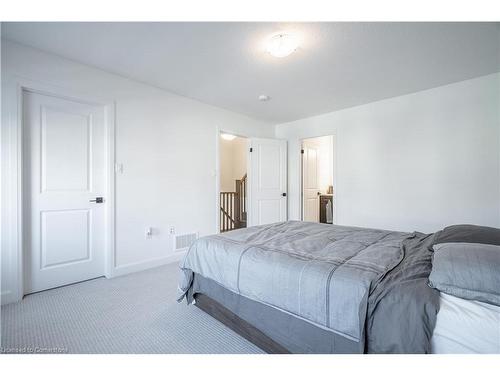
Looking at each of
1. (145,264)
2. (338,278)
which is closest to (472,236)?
(338,278)

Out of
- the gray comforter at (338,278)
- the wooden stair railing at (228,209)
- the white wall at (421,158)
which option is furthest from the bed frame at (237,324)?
the wooden stair railing at (228,209)

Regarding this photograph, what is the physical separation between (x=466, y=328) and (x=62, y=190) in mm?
3319

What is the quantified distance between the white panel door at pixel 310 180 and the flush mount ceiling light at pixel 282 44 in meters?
2.81

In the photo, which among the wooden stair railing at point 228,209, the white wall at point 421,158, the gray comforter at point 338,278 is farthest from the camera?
the wooden stair railing at point 228,209

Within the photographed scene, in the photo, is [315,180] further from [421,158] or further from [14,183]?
[14,183]

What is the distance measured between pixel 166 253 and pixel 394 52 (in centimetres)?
357

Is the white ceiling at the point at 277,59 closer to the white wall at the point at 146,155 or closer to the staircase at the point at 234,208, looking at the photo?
the white wall at the point at 146,155

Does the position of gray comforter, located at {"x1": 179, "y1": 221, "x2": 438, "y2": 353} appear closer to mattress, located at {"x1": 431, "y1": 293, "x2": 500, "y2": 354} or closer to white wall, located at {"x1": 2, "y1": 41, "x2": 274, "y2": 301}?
mattress, located at {"x1": 431, "y1": 293, "x2": 500, "y2": 354}

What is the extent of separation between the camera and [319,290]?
1.23 metres

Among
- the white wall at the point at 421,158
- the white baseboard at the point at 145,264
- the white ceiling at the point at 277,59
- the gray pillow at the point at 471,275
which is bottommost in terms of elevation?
the white baseboard at the point at 145,264

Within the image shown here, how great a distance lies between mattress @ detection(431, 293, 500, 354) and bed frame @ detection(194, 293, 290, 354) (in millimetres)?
774

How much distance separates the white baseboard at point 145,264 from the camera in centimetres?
285

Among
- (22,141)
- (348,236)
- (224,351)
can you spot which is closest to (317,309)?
(224,351)

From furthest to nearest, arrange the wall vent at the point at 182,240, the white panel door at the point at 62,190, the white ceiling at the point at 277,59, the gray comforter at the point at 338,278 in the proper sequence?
the wall vent at the point at 182,240, the white panel door at the point at 62,190, the white ceiling at the point at 277,59, the gray comforter at the point at 338,278
